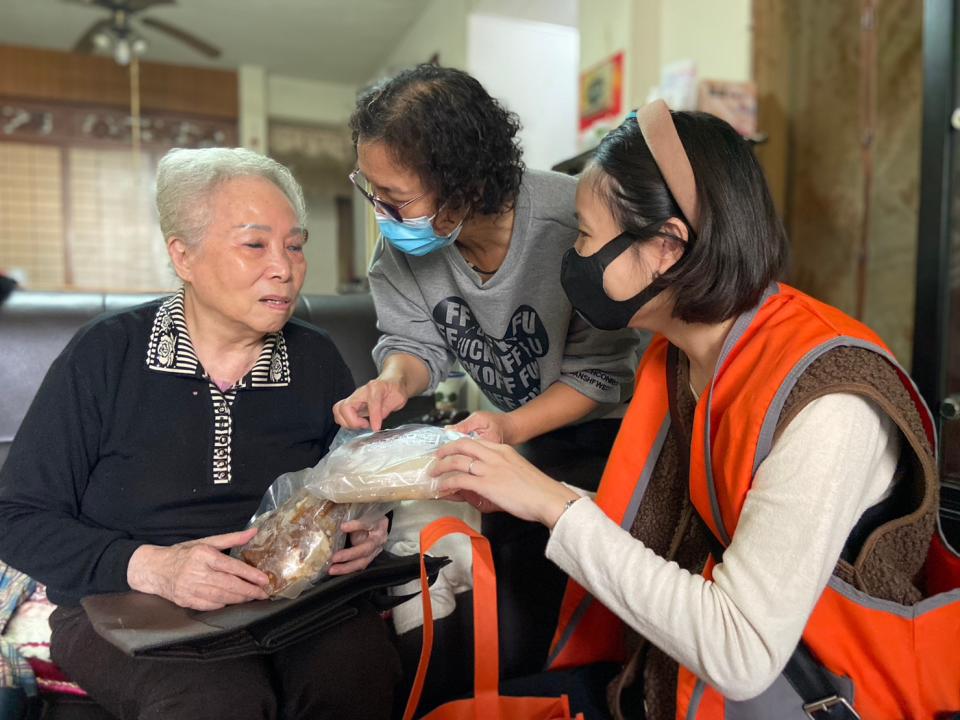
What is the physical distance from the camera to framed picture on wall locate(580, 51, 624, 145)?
3445 mm

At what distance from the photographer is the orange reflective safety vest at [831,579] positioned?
33.7 inches

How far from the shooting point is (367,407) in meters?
1.32

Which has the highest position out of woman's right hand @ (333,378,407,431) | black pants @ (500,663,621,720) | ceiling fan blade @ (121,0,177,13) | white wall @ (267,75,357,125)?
white wall @ (267,75,357,125)

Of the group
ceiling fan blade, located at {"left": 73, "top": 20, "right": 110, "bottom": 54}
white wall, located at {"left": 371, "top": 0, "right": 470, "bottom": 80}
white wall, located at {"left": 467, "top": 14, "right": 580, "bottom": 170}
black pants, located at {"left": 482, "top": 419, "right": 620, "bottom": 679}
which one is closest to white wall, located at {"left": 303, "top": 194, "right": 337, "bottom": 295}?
white wall, located at {"left": 371, "top": 0, "right": 470, "bottom": 80}

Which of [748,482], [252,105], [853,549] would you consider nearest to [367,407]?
[748,482]

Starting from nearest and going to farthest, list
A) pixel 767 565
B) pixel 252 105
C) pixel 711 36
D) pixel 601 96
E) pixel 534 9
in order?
pixel 767 565, pixel 711 36, pixel 601 96, pixel 534 9, pixel 252 105

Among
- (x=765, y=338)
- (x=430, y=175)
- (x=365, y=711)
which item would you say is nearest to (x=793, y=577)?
(x=765, y=338)

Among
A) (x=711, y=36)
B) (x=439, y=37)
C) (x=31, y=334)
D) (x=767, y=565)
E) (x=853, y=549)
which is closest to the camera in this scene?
(x=767, y=565)

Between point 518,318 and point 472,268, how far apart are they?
6.0 inches

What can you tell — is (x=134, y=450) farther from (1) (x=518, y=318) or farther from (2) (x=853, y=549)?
(2) (x=853, y=549)

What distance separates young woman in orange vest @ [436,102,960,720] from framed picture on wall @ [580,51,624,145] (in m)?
2.43

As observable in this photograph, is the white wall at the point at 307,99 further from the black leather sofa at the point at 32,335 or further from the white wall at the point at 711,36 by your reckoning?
the black leather sofa at the point at 32,335

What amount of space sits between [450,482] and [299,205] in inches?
28.9

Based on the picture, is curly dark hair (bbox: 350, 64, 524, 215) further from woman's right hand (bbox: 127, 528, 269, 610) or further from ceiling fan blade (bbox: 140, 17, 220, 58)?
ceiling fan blade (bbox: 140, 17, 220, 58)
